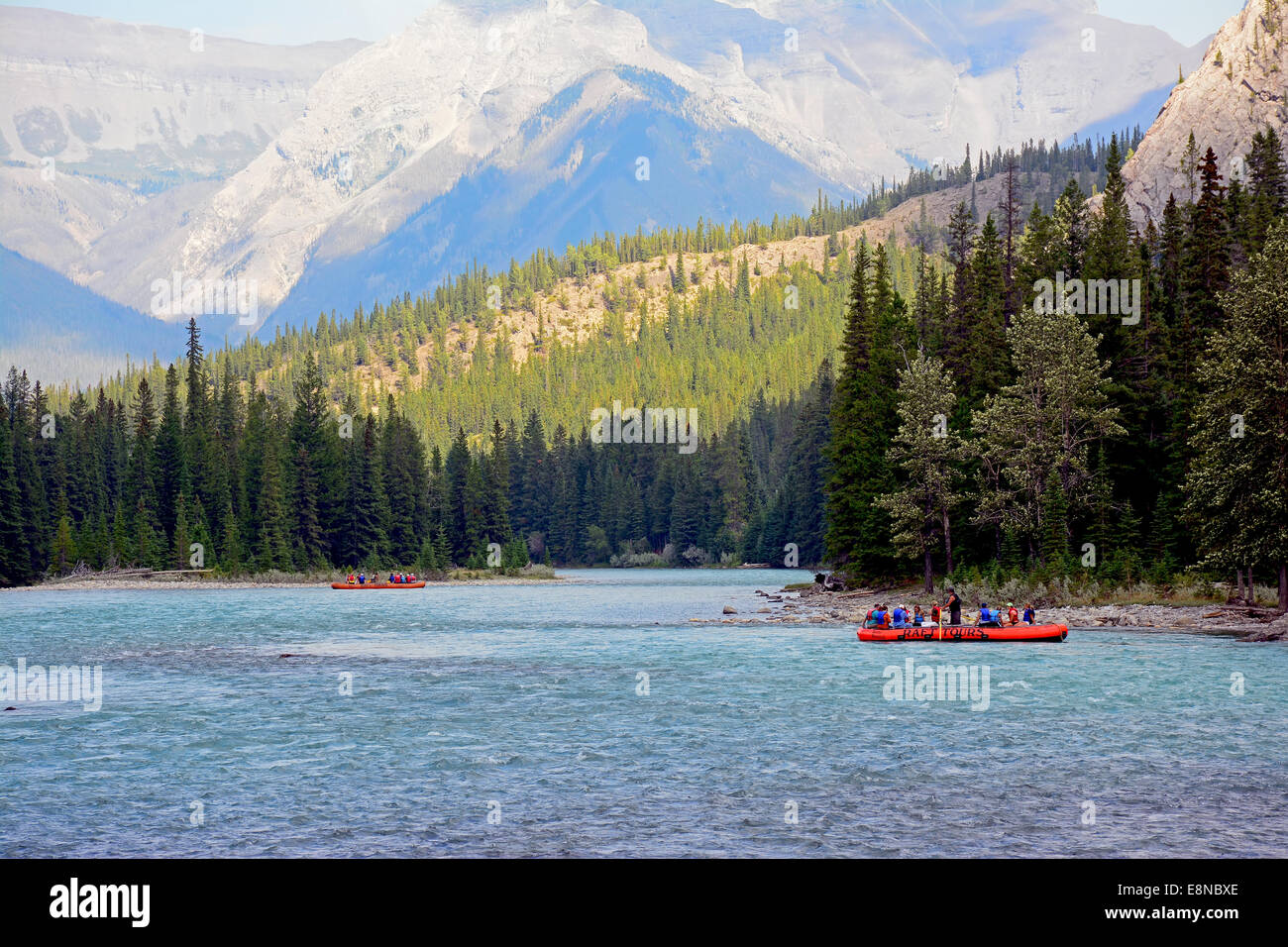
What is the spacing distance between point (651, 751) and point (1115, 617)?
3876cm

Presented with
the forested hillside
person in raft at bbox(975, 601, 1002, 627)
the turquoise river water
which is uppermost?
the forested hillside

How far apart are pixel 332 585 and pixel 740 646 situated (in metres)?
72.9

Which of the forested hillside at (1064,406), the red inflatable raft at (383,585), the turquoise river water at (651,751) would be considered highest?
the forested hillside at (1064,406)

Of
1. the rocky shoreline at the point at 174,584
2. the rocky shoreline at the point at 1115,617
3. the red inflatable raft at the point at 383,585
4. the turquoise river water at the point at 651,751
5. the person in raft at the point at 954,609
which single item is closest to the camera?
the turquoise river water at the point at 651,751

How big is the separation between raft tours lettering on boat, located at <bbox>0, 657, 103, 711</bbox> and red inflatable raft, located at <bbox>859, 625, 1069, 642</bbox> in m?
31.9

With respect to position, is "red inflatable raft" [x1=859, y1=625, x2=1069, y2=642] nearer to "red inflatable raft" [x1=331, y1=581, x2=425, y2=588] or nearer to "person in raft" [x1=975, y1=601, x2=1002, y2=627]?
"person in raft" [x1=975, y1=601, x2=1002, y2=627]

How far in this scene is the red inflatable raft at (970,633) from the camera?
55.3 m

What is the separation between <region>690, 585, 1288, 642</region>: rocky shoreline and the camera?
188 feet

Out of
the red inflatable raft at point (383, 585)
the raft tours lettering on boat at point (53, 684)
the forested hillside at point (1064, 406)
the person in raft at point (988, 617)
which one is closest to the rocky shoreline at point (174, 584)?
the red inflatable raft at point (383, 585)

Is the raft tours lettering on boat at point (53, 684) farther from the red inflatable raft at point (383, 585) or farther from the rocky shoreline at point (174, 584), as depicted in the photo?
the rocky shoreline at point (174, 584)

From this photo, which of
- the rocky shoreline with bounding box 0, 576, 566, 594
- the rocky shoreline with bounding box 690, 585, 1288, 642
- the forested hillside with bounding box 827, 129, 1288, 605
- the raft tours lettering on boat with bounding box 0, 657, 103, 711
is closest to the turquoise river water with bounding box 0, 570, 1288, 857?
the raft tours lettering on boat with bounding box 0, 657, 103, 711

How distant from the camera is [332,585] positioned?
122750 mm

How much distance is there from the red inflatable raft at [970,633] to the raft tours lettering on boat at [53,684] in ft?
105
